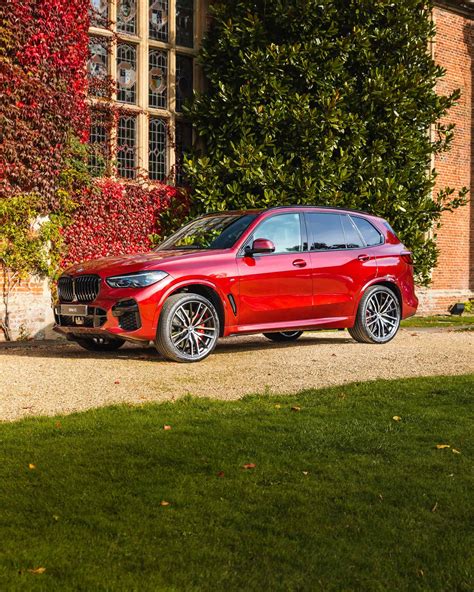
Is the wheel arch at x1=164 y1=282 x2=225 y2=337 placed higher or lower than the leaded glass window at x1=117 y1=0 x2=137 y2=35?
lower

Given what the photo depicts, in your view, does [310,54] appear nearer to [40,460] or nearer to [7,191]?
[7,191]

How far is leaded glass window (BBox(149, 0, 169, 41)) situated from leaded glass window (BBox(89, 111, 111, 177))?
2079mm

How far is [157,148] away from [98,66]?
1.87 metres

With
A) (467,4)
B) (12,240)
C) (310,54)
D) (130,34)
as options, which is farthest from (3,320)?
(467,4)

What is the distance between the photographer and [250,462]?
5309mm

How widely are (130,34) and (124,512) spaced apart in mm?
12787

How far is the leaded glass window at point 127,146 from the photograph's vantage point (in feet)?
51.2

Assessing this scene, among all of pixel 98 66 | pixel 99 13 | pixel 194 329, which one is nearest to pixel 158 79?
pixel 98 66

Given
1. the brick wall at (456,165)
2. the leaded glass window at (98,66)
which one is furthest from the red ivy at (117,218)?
the brick wall at (456,165)

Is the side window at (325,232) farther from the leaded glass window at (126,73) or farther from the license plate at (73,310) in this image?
the leaded glass window at (126,73)

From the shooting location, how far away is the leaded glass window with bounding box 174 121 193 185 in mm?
16500

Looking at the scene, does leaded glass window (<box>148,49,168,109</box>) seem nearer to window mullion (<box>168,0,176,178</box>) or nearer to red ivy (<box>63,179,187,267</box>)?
A: window mullion (<box>168,0,176,178</box>)

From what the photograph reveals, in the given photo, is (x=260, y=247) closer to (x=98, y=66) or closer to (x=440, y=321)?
(x=98, y=66)

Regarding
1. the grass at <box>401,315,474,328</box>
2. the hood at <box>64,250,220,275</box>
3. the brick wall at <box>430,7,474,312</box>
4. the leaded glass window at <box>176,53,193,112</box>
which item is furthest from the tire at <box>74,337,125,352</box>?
the brick wall at <box>430,7,474,312</box>
